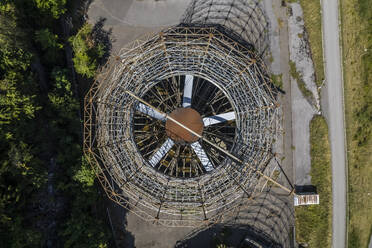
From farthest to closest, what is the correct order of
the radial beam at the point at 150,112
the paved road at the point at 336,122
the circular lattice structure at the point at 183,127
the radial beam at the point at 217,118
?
the paved road at the point at 336,122
the radial beam at the point at 217,118
the radial beam at the point at 150,112
the circular lattice structure at the point at 183,127

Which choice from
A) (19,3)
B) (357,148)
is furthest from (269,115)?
(19,3)

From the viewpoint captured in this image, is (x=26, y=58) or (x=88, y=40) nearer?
(x=26, y=58)

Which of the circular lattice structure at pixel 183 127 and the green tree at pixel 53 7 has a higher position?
the green tree at pixel 53 7

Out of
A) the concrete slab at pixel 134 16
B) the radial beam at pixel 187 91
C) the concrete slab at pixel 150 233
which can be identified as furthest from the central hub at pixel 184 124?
the concrete slab at pixel 150 233

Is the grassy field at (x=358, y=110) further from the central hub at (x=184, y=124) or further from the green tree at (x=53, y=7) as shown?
the green tree at (x=53, y=7)

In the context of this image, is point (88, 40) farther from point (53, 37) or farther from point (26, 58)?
point (26, 58)

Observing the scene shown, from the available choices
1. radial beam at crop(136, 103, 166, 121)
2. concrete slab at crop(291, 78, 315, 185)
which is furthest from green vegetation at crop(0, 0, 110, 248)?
concrete slab at crop(291, 78, 315, 185)
